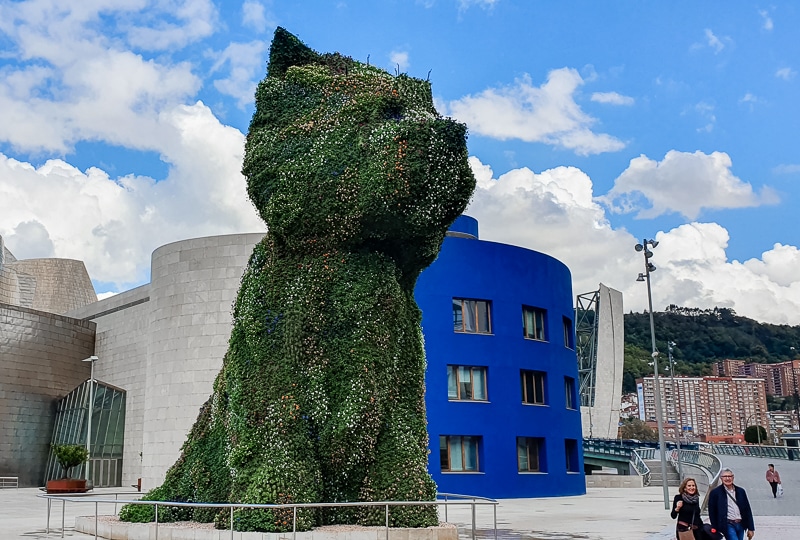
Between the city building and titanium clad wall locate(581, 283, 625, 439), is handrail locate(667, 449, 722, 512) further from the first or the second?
titanium clad wall locate(581, 283, 625, 439)

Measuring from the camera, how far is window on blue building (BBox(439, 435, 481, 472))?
33.6 meters

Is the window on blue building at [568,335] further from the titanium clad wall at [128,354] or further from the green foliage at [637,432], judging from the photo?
the green foliage at [637,432]

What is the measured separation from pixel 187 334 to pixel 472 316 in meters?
14.5

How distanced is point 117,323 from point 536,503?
32412mm

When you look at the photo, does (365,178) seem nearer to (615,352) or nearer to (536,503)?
(536,503)

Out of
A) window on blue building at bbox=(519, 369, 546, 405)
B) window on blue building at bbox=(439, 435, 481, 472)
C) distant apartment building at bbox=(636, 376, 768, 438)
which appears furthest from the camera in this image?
distant apartment building at bbox=(636, 376, 768, 438)

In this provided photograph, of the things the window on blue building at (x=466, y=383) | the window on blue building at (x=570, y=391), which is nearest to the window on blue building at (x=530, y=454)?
the window on blue building at (x=466, y=383)

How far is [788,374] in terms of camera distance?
569 feet

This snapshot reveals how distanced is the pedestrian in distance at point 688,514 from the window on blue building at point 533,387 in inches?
1009

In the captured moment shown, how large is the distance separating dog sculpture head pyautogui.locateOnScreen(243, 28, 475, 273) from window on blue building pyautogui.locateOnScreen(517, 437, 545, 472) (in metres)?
24.0

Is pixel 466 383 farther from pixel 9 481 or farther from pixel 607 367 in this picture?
pixel 607 367

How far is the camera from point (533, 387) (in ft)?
121

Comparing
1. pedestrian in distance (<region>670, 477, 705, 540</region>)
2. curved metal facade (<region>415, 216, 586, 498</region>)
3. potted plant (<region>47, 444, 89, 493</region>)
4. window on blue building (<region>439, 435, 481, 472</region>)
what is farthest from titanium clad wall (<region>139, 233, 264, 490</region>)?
pedestrian in distance (<region>670, 477, 705, 540</region>)

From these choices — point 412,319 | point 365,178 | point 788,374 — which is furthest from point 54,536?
point 788,374
